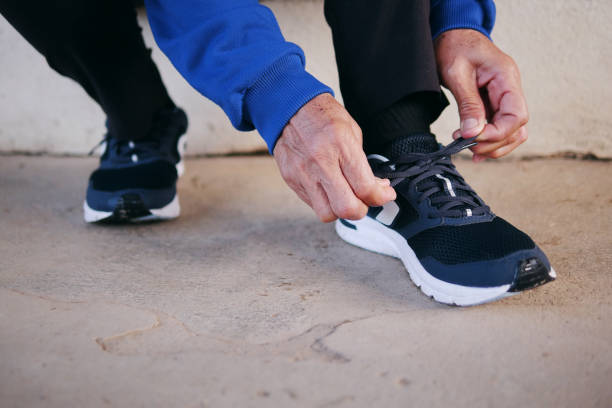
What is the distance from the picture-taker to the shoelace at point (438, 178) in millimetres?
906

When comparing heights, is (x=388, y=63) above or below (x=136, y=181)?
above

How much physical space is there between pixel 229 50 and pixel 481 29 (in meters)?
0.57

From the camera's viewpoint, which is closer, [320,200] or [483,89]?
[320,200]

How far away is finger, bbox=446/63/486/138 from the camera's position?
0.91 metres

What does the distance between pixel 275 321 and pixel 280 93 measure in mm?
378

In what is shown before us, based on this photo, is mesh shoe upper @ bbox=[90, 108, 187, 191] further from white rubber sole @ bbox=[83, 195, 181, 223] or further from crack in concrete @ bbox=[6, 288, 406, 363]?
crack in concrete @ bbox=[6, 288, 406, 363]

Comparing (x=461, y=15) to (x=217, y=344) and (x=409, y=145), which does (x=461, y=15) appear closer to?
(x=409, y=145)

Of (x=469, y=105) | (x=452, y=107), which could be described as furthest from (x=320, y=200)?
(x=452, y=107)

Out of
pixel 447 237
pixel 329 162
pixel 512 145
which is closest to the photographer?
pixel 329 162

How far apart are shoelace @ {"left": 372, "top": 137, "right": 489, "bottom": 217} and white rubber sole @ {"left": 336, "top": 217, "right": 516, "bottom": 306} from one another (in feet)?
0.36

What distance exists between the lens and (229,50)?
0.79 meters

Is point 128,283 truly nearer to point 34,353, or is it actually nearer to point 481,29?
point 34,353

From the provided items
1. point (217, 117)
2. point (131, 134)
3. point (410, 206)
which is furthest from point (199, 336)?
point (217, 117)

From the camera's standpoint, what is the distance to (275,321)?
2.62ft
